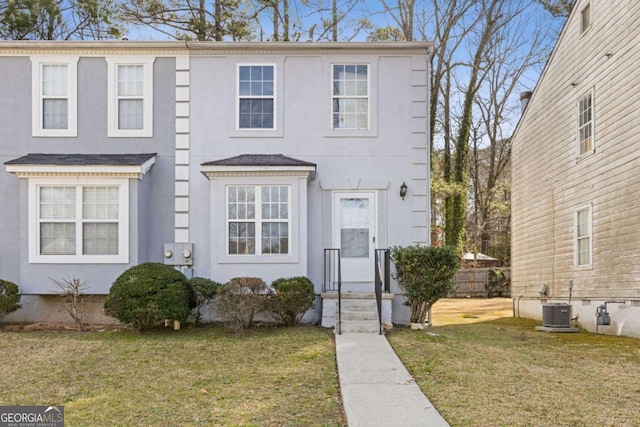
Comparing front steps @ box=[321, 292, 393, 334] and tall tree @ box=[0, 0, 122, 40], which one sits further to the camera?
tall tree @ box=[0, 0, 122, 40]

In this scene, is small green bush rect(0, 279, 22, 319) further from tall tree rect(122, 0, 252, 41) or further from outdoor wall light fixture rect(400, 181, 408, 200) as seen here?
tall tree rect(122, 0, 252, 41)

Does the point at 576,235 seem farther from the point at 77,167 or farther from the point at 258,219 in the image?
the point at 77,167

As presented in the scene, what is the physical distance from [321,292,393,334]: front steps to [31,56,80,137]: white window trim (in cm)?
580

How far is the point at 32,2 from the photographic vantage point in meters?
18.6

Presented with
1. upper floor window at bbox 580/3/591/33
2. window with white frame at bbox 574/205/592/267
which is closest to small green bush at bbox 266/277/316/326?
window with white frame at bbox 574/205/592/267

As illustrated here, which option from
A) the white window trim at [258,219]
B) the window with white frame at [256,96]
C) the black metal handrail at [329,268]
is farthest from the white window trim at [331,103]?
the black metal handrail at [329,268]

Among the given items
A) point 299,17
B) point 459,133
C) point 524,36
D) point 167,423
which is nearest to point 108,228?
point 167,423

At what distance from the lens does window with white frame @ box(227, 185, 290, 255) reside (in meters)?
10.8

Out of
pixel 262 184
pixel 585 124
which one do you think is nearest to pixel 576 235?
pixel 585 124

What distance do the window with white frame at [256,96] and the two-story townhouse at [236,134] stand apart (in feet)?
0.09

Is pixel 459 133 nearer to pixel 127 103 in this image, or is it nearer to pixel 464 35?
pixel 464 35

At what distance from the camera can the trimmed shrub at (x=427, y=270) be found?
985 centimetres

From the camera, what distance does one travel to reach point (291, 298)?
9.76 metres

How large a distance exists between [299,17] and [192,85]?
10.5 meters
